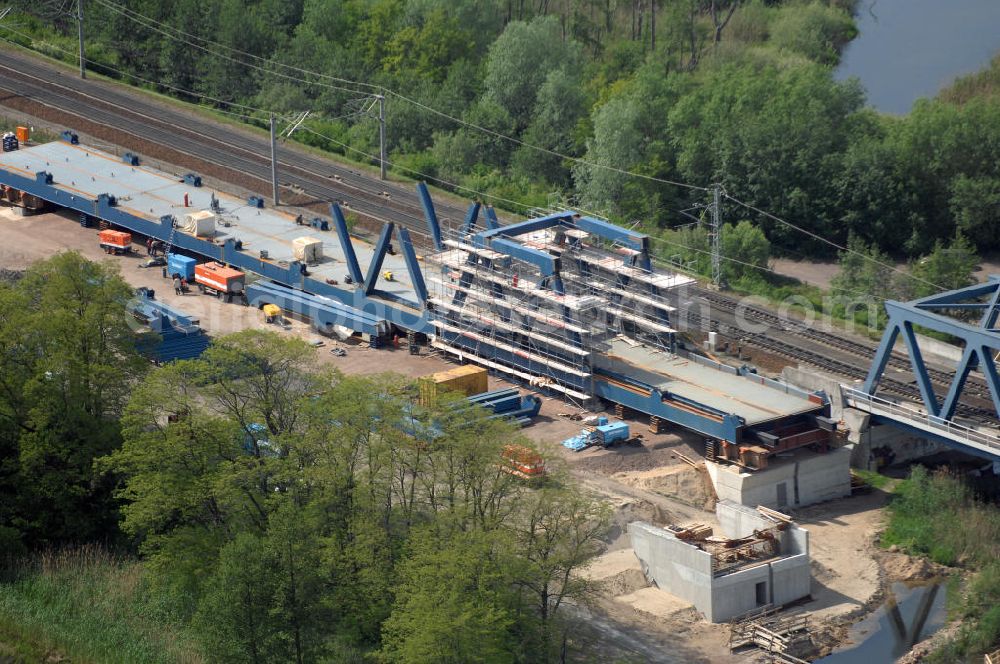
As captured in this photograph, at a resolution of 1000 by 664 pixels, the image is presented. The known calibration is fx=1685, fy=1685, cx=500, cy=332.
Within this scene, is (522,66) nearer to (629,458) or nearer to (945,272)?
(945,272)

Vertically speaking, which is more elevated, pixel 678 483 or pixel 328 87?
pixel 328 87

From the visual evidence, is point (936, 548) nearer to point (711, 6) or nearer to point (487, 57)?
point (487, 57)

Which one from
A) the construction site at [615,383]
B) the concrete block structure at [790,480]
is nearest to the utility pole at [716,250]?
the construction site at [615,383]

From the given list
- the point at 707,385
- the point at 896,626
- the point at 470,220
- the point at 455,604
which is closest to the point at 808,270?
the point at 470,220

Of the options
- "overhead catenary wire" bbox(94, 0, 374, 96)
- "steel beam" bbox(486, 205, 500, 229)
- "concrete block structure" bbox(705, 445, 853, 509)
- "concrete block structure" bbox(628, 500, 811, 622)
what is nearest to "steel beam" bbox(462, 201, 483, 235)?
"steel beam" bbox(486, 205, 500, 229)

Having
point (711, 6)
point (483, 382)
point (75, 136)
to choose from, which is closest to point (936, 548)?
point (483, 382)

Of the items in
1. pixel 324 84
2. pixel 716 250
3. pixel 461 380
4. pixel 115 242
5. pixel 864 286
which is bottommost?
pixel 461 380
